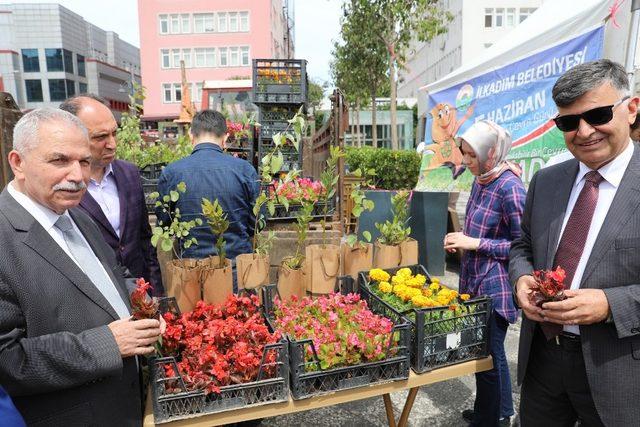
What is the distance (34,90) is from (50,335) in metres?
62.3

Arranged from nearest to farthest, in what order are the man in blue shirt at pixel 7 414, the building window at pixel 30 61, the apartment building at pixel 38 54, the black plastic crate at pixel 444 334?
the man in blue shirt at pixel 7 414 < the black plastic crate at pixel 444 334 < the apartment building at pixel 38 54 < the building window at pixel 30 61

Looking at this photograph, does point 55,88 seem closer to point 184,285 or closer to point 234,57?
point 234,57

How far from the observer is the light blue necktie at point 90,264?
1.44 meters

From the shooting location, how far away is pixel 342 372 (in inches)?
65.4

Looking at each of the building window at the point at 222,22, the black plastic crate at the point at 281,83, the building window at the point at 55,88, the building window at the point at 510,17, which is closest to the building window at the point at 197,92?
the building window at the point at 222,22

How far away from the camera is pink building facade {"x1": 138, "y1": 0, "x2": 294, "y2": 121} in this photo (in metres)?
37.2

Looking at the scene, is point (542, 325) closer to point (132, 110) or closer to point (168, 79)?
point (132, 110)

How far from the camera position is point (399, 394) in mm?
3303

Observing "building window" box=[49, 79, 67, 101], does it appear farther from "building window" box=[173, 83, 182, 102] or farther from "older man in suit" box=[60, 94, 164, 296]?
"older man in suit" box=[60, 94, 164, 296]

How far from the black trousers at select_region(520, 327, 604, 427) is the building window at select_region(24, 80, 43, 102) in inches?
2452

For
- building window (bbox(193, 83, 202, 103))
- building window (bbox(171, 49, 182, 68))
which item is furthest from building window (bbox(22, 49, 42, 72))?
building window (bbox(193, 83, 202, 103))

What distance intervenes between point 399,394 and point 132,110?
14.1ft

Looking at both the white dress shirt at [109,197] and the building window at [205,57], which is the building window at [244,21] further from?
the white dress shirt at [109,197]

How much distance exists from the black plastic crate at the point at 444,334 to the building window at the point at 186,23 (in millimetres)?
41334
